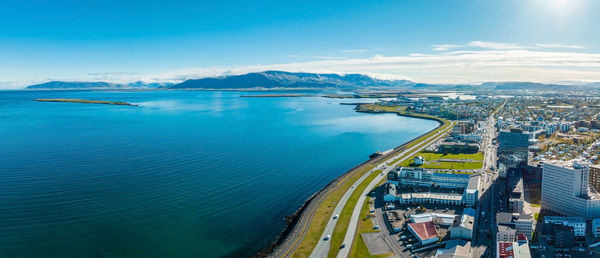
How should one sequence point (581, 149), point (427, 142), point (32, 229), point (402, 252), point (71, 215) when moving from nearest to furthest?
1. point (402, 252)
2. point (32, 229)
3. point (71, 215)
4. point (581, 149)
5. point (427, 142)

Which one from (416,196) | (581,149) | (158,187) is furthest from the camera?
(581,149)


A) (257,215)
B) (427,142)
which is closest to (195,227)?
(257,215)

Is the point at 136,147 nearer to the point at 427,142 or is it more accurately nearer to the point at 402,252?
the point at 402,252

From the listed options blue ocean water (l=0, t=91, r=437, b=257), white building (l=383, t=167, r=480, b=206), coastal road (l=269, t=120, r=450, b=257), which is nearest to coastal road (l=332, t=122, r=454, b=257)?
coastal road (l=269, t=120, r=450, b=257)

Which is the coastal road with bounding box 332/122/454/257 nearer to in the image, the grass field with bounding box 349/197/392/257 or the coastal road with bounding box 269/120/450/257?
the grass field with bounding box 349/197/392/257

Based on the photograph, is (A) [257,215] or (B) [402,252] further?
(A) [257,215]

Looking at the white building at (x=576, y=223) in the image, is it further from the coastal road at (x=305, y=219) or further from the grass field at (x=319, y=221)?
the coastal road at (x=305, y=219)

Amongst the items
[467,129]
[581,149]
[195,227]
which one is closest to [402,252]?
[195,227]
